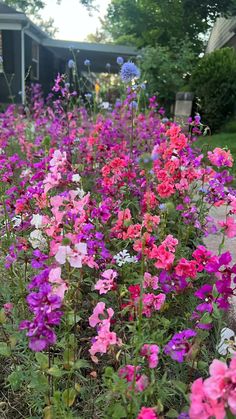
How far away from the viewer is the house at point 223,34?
1421 cm

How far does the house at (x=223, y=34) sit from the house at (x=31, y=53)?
3250 millimetres

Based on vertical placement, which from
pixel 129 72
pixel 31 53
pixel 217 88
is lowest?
pixel 31 53

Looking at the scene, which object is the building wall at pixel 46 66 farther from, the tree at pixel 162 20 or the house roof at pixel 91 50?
the tree at pixel 162 20

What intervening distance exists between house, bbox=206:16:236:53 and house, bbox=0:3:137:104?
325cm

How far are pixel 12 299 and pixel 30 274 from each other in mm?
148

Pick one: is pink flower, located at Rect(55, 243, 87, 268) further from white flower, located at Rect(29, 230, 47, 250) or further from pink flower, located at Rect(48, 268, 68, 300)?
white flower, located at Rect(29, 230, 47, 250)

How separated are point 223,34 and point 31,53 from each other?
22.8 feet

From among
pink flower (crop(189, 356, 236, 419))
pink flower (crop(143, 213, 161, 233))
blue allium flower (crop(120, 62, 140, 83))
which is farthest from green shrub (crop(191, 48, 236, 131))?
pink flower (crop(189, 356, 236, 419))

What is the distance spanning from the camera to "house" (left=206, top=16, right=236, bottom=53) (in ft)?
46.6

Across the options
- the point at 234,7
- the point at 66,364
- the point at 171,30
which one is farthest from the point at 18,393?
the point at 171,30

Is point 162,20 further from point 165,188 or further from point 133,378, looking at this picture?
point 133,378

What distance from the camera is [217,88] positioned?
9.09 metres

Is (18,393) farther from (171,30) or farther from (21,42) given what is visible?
(171,30)

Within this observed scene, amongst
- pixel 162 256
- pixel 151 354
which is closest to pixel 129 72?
pixel 162 256
